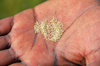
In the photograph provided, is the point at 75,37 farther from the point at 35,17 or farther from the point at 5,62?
the point at 5,62

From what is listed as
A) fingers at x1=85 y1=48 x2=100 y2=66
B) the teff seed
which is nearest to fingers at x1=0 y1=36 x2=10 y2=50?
the teff seed

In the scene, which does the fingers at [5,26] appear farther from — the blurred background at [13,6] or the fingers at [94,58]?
the blurred background at [13,6]

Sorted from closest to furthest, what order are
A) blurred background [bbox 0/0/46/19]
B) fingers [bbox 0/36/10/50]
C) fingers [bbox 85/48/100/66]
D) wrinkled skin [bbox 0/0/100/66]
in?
fingers [bbox 85/48/100/66] < wrinkled skin [bbox 0/0/100/66] < fingers [bbox 0/36/10/50] < blurred background [bbox 0/0/46/19]

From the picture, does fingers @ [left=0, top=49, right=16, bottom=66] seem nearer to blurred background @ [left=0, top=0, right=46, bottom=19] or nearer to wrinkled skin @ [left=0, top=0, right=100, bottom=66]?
wrinkled skin @ [left=0, top=0, right=100, bottom=66]

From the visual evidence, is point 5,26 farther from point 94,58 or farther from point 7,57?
point 94,58

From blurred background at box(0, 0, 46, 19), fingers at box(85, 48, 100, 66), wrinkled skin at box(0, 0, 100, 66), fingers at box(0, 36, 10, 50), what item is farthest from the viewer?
blurred background at box(0, 0, 46, 19)

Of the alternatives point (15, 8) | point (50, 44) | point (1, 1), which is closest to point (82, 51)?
point (50, 44)
